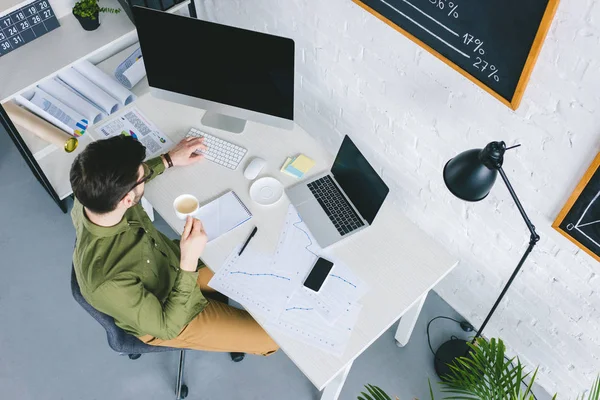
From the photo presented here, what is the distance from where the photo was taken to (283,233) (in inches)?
83.3

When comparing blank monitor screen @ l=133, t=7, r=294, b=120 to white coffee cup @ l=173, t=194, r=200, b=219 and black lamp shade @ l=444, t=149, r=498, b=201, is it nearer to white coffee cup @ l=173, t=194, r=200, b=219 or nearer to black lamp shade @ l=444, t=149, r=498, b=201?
white coffee cup @ l=173, t=194, r=200, b=219

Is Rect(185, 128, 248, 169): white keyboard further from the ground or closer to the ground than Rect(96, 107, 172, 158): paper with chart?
further from the ground

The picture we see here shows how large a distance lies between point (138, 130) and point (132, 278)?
0.81 meters

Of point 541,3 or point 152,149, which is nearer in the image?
point 541,3

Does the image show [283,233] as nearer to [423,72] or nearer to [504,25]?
[423,72]

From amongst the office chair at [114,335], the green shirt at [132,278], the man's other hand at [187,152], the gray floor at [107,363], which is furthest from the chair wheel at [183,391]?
the man's other hand at [187,152]

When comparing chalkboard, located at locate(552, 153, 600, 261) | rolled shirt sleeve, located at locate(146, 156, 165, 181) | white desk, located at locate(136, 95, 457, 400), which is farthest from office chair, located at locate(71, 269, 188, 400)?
chalkboard, located at locate(552, 153, 600, 261)

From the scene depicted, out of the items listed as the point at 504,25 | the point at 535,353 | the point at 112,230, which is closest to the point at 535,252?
the point at 535,353

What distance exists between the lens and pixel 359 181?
208 cm

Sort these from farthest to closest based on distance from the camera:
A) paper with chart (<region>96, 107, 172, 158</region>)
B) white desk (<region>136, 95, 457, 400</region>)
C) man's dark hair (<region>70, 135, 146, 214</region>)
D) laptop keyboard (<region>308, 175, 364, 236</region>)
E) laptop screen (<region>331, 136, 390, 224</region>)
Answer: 1. paper with chart (<region>96, 107, 172, 158</region>)
2. laptop keyboard (<region>308, 175, 364, 236</region>)
3. laptop screen (<region>331, 136, 390, 224</region>)
4. white desk (<region>136, 95, 457, 400</region>)
5. man's dark hair (<region>70, 135, 146, 214</region>)

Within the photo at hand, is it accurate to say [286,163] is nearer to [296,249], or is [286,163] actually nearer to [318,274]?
[296,249]

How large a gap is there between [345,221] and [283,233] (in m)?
0.24

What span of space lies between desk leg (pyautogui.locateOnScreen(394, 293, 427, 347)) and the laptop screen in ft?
1.82

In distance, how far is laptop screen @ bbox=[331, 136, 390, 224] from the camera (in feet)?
6.57
